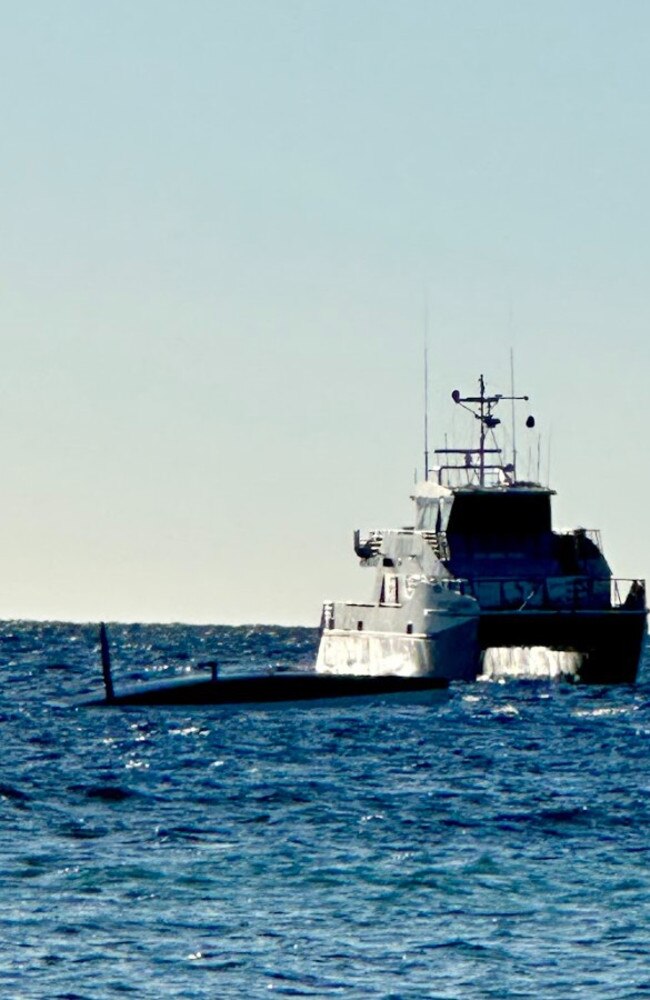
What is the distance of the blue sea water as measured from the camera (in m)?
20.9

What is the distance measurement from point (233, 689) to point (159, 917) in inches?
1237

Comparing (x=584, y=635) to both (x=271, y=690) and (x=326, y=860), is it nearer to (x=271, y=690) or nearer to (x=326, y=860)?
(x=271, y=690)

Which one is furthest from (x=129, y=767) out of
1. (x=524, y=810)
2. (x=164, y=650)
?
(x=164, y=650)

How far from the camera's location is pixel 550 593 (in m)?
63.5

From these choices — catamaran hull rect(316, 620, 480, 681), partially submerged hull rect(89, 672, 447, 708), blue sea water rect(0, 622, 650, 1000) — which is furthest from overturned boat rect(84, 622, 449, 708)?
blue sea water rect(0, 622, 650, 1000)

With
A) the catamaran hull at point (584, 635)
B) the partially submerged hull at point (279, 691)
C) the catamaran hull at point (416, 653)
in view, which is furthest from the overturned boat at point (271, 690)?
the catamaran hull at point (584, 635)

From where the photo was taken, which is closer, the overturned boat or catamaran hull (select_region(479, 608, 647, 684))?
the overturned boat

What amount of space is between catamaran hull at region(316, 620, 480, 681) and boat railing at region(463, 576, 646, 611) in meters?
1.95

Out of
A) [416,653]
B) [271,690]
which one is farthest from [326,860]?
[416,653]

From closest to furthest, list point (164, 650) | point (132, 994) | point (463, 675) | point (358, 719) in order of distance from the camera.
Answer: point (132, 994)
point (358, 719)
point (463, 675)
point (164, 650)

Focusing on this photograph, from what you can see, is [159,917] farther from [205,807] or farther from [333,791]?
[333,791]

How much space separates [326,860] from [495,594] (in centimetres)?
3639

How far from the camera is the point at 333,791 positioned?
1394 inches

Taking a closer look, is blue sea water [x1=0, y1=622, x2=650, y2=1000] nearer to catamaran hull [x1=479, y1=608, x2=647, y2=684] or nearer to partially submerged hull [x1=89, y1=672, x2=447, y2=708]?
partially submerged hull [x1=89, y1=672, x2=447, y2=708]
